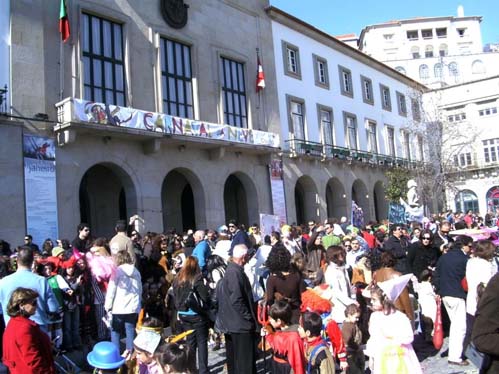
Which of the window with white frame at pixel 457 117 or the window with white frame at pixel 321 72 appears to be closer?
the window with white frame at pixel 321 72

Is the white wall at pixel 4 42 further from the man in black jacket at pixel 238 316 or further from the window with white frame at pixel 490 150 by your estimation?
the window with white frame at pixel 490 150

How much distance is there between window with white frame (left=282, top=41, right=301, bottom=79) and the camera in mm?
27938

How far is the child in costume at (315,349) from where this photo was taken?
4.99 m

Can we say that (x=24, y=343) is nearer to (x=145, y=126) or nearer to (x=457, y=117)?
(x=145, y=126)

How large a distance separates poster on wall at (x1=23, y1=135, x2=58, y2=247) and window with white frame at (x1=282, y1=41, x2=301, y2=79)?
1549 centimetres

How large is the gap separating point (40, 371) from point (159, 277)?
15.5 ft

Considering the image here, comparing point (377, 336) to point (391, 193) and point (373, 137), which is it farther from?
point (373, 137)

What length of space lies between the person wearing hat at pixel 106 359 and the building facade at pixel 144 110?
1222 cm

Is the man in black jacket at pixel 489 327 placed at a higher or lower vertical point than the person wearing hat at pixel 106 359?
higher

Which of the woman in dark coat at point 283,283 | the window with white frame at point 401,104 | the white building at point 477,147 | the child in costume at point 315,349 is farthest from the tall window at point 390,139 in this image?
the child in costume at point 315,349

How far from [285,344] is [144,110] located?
15678 mm

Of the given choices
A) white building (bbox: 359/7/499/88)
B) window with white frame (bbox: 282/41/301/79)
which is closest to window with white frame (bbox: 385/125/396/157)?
window with white frame (bbox: 282/41/301/79)

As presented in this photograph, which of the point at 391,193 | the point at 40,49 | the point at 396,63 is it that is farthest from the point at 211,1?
the point at 396,63

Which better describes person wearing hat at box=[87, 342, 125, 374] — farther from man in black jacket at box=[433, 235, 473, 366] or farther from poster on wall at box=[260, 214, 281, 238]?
poster on wall at box=[260, 214, 281, 238]
